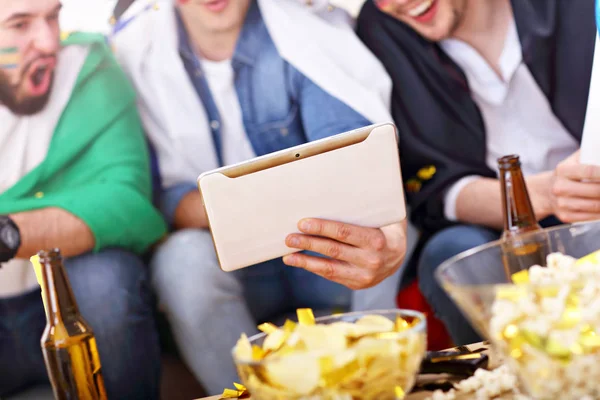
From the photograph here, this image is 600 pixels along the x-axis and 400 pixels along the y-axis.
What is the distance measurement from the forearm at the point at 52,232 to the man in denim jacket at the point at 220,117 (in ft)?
0.61

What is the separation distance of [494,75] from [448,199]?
33 centimetres

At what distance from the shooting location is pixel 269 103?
1.67 meters

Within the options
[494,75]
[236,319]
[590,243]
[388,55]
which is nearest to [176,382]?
[236,319]

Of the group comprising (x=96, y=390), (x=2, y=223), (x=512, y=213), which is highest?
(x=2, y=223)

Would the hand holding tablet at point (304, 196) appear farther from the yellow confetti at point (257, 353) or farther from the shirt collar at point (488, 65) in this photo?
the shirt collar at point (488, 65)

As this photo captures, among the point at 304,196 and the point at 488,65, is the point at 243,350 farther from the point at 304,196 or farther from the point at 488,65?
the point at 488,65

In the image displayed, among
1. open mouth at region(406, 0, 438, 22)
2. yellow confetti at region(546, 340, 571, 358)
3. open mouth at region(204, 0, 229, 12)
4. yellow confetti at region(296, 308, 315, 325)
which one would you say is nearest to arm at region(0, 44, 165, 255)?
open mouth at region(204, 0, 229, 12)

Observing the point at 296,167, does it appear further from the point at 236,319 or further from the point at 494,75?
the point at 494,75

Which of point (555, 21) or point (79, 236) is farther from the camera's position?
point (555, 21)

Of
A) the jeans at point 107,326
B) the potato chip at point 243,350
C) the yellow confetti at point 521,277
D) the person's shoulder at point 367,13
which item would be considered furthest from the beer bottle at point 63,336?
the person's shoulder at point 367,13

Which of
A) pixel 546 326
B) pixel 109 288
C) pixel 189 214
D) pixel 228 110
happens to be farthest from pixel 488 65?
pixel 546 326

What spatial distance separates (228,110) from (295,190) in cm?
73

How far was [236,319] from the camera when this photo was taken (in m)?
1.66

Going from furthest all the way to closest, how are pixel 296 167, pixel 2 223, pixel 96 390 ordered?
pixel 2 223
pixel 296 167
pixel 96 390
